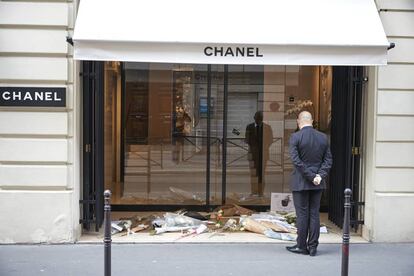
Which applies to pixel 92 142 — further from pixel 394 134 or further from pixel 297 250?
pixel 394 134

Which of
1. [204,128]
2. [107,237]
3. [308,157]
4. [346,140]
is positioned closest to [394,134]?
[346,140]

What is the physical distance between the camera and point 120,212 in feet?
32.9

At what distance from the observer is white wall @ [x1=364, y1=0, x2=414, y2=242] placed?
305 inches

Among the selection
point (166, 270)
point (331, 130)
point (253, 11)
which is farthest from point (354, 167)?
point (166, 270)

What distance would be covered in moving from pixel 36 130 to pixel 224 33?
114 inches

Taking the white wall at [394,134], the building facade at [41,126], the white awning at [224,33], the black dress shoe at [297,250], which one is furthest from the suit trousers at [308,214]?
the building facade at [41,126]

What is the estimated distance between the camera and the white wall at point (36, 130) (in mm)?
7469

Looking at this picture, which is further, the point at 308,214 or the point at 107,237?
the point at 308,214

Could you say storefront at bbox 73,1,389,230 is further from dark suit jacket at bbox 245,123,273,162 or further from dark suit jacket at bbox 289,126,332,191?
dark suit jacket at bbox 289,126,332,191

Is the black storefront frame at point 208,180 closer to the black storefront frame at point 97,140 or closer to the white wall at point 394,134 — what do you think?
the black storefront frame at point 97,140

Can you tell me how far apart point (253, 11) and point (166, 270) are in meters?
3.69

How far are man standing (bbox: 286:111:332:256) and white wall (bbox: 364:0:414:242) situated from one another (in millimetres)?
1173

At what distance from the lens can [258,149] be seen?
10797mm

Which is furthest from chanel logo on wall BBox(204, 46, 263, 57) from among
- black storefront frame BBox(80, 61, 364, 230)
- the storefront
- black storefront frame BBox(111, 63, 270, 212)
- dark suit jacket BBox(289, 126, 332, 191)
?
black storefront frame BBox(111, 63, 270, 212)
